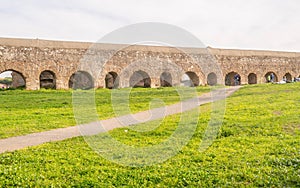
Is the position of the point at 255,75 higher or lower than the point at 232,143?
higher

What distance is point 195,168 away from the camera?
523 centimetres

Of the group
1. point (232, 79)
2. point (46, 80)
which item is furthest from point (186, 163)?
point (232, 79)

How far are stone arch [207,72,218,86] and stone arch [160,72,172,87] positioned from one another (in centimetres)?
374

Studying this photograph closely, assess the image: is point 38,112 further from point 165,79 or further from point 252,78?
point 252,78

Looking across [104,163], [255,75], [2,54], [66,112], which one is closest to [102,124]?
[66,112]

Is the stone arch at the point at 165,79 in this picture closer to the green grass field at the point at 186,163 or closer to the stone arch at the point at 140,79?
the stone arch at the point at 140,79

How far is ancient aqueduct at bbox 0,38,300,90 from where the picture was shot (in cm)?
1884

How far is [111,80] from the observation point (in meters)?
23.1

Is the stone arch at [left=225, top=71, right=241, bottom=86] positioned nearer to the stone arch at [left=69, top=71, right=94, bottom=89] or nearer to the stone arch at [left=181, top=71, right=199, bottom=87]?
the stone arch at [left=181, top=71, right=199, bottom=87]

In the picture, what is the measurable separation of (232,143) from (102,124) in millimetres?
4061

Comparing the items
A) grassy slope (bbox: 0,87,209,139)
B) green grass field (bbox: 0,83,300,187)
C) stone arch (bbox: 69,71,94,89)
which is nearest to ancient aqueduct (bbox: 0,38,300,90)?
stone arch (bbox: 69,71,94,89)

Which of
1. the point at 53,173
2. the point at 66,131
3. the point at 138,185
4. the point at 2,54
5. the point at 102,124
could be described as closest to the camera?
the point at 138,185

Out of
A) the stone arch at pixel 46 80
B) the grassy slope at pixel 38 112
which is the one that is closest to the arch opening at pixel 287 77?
the grassy slope at pixel 38 112

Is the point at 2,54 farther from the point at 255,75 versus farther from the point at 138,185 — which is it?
the point at 255,75
